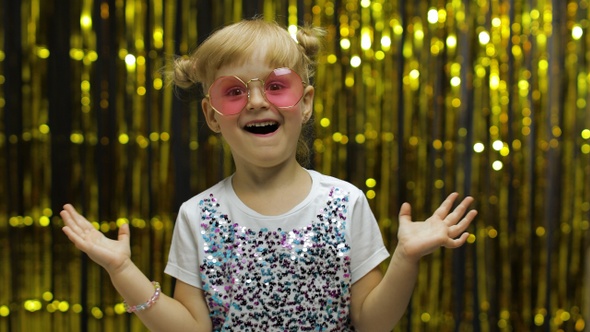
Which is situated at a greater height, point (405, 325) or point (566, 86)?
point (566, 86)

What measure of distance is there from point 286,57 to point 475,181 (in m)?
0.97

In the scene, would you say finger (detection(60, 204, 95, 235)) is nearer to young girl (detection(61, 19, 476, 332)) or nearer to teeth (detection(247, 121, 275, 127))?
young girl (detection(61, 19, 476, 332))

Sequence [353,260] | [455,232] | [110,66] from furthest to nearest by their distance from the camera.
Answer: [110,66] → [353,260] → [455,232]

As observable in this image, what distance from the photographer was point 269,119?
1.13m

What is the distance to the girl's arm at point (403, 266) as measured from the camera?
3.51 feet

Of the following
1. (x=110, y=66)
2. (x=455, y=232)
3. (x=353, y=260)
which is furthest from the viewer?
(x=110, y=66)

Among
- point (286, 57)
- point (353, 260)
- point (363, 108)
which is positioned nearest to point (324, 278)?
point (353, 260)

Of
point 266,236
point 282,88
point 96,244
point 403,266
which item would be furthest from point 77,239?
point 403,266

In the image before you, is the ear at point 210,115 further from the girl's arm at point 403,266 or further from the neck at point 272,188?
the girl's arm at point 403,266

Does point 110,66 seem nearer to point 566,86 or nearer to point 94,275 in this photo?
point 94,275

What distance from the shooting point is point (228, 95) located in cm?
113

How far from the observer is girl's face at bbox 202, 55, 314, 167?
1.12 meters

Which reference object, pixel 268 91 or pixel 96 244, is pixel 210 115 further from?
pixel 96 244

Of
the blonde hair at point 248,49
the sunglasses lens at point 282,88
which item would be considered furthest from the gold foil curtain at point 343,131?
the sunglasses lens at point 282,88
